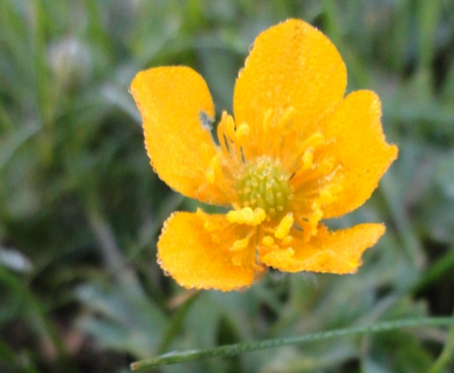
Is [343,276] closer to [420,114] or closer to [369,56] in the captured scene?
[420,114]

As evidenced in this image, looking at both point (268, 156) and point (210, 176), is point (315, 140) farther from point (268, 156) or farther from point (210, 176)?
point (210, 176)

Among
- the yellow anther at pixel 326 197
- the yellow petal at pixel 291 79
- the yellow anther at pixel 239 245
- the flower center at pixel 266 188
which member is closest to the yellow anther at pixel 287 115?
the yellow petal at pixel 291 79

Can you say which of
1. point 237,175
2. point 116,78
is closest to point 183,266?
point 237,175

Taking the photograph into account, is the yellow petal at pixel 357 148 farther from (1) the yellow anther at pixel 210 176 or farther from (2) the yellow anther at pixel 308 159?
(1) the yellow anther at pixel 210 176

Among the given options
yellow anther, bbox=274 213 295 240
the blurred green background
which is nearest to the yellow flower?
yellow anther, bbox=274 213 295 240

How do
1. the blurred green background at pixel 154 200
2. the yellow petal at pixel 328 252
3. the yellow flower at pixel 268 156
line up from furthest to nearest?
1. the blurred green background at pixel 154 200
2. the yellow flower at pixel 268 156
3. the yellow petal at pixel 328 252

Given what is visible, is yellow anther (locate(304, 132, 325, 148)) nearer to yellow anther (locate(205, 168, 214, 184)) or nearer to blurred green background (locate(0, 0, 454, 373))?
yellow anther (locate(205, 168, 214, 184))

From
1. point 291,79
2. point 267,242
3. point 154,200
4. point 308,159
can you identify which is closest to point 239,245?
point 267,242
